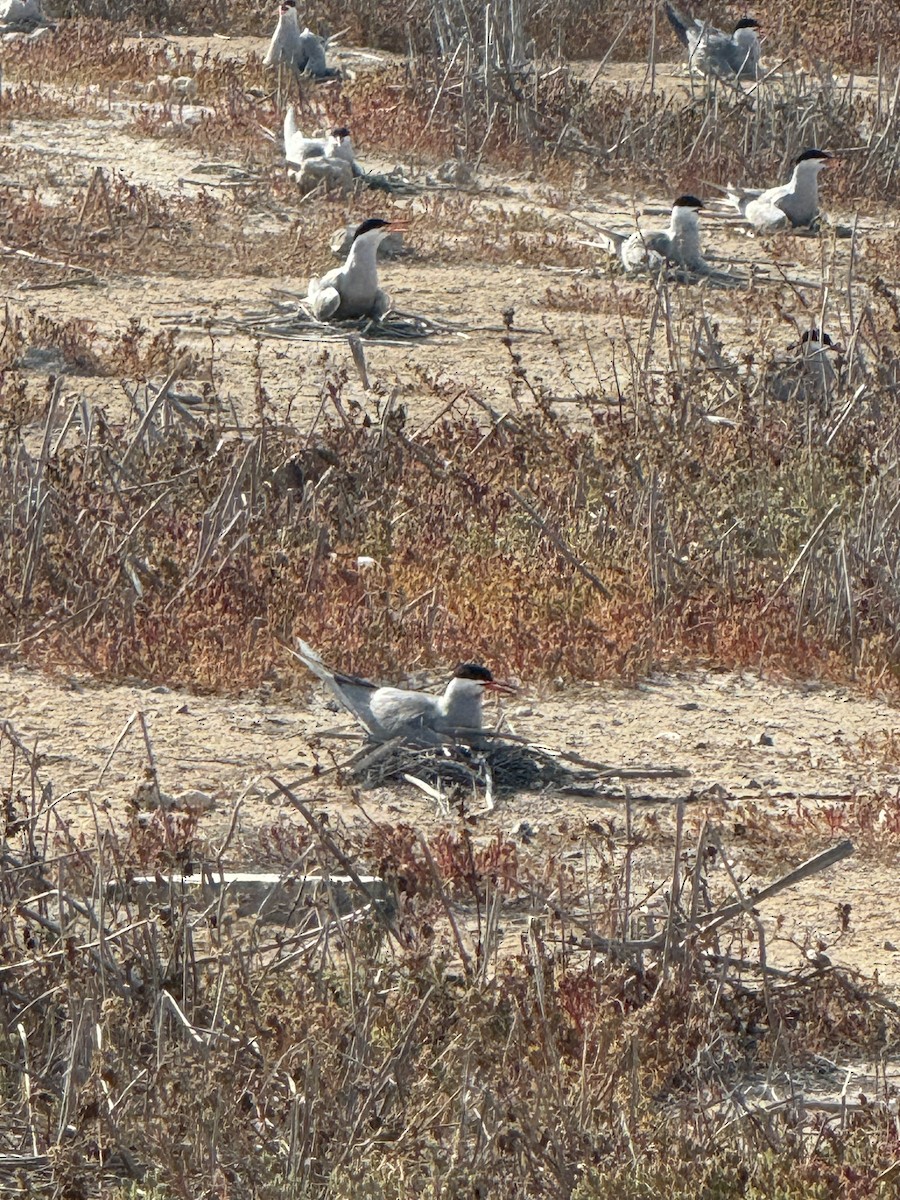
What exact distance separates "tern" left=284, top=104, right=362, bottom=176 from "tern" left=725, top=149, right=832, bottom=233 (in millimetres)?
2944

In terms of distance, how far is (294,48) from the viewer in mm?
17844

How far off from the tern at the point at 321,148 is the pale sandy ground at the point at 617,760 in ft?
27.3

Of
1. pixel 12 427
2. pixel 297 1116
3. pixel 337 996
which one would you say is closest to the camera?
pixel 297 1116

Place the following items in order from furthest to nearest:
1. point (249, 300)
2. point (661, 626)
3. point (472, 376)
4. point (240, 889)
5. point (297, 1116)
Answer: point (249, 300)
point (472, 376)
point (661, 626)
point (240, 889)
point (297, 1116)

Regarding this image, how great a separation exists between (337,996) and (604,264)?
31.5 ft

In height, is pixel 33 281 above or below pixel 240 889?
above

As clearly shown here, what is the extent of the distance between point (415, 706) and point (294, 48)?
1307 cm

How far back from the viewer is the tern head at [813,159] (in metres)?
13.8

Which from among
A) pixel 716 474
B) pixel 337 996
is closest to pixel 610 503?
pixel 716 474

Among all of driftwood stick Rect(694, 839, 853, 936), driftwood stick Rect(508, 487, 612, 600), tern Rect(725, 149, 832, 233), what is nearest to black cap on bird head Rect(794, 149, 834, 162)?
tern Rect(725, 149, 832, 233)

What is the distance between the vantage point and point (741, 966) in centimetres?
439

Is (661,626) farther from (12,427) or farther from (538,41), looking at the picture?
(538,41)

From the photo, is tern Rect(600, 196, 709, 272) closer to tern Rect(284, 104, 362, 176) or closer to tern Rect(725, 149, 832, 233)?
tern Rect(725, 149, 832, 233)

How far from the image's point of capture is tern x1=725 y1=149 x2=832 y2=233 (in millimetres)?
13891
